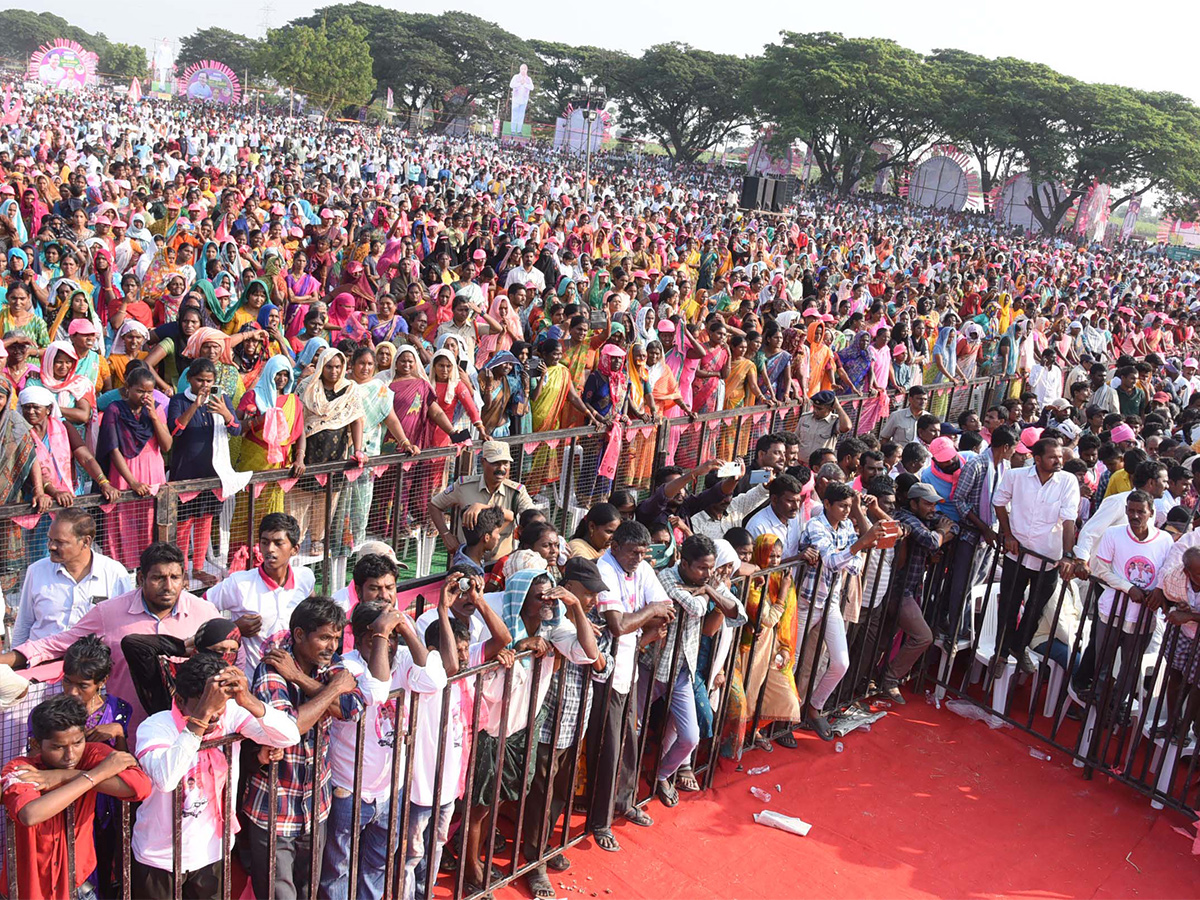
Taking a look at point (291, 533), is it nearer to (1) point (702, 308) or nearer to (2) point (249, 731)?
(2) point (249, 731)

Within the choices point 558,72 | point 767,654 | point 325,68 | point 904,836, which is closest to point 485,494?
point 767,654

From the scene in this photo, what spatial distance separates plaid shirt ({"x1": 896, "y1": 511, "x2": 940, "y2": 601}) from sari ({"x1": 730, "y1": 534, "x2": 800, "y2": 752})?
2.80 feet

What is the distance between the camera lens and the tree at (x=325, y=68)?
6444 centimetres

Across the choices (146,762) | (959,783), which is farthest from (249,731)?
(959,783)

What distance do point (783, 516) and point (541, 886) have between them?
219cm

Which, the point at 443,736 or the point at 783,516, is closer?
the point at 443,736

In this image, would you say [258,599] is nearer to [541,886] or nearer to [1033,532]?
[541,886]

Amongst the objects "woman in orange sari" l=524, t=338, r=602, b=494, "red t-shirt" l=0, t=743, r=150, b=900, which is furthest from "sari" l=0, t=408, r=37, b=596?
"woman in orange sari" l=524, t=338, r=602, b=494

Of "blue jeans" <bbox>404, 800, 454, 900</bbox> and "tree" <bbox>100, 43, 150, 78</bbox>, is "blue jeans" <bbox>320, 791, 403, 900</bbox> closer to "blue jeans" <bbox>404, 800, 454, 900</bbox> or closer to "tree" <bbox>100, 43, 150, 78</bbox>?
"blue jeans" <bbox>404, 800, 454, 900</bbox>

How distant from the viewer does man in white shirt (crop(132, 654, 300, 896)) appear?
291 cm

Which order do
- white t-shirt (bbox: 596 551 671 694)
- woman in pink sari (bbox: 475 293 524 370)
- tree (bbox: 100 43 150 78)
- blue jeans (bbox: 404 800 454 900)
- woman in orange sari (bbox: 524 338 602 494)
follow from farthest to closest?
tree (bbox: 100 43 150 78)
woman in pink sari (bbox: 475 293 524 370)
woman in orange sari (bbox: 524 338 602 494)
white t-shirt (bbox: 596 551 671 694)
blue jeans (bbox: 404 800 454 900)

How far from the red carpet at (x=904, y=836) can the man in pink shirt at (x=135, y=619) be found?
5.53ft

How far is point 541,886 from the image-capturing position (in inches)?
159

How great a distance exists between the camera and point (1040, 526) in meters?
5.95
